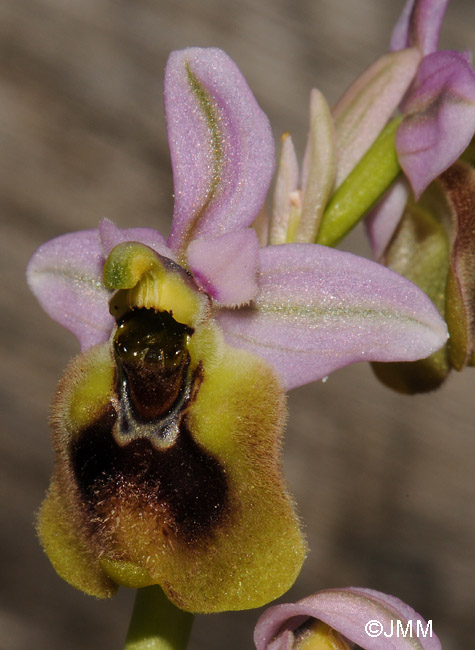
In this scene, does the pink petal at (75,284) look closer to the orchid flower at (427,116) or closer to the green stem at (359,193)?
the green stem at (359,193)

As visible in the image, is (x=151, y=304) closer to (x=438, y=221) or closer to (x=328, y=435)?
(x=438, y=221)

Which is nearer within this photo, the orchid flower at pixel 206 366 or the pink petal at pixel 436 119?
the orchid flower at pixel 206 366

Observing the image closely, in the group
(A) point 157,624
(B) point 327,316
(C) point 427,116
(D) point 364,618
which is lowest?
(A) point 157,624

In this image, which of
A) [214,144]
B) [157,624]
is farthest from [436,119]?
[157,624]

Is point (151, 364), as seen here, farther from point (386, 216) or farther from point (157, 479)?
point (386, 216)

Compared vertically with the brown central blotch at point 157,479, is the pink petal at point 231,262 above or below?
above

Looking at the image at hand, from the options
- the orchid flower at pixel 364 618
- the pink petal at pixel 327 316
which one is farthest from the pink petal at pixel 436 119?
the orchid flower at pixel 364 618
